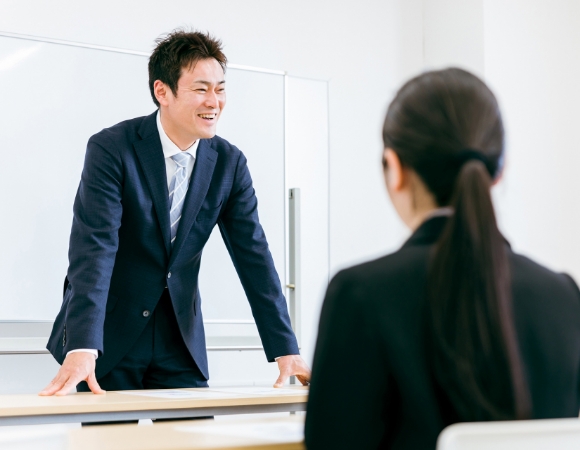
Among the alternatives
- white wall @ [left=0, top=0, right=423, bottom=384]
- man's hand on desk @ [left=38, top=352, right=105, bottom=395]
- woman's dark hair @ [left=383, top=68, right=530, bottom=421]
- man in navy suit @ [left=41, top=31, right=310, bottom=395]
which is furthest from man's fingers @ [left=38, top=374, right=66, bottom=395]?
white wall @ [left=0, top=0, right=423, bottom=384]

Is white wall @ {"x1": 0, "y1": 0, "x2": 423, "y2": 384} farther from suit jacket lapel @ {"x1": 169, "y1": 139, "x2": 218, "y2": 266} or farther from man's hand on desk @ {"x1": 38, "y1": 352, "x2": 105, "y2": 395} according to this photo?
man's hand on desk @ {"x1": 38, "y1": 352, "x2": 105, "y2": 395}

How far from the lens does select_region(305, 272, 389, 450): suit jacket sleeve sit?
811 millimetres

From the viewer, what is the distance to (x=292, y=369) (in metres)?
2.05

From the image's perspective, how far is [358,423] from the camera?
0.82 metres

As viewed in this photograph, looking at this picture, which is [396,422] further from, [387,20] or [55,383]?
[387,20]

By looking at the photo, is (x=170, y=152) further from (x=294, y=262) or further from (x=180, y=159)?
(x=294, y=262)

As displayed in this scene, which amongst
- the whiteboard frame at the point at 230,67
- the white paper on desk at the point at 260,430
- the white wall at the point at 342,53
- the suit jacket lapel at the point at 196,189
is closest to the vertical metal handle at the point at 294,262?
the whiteboard frame at the point at 230,67

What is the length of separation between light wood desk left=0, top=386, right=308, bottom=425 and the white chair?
2.87ft

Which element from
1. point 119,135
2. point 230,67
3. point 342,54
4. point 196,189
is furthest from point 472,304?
point 342,54

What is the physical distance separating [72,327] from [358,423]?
115cm

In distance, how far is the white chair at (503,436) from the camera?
0.72m

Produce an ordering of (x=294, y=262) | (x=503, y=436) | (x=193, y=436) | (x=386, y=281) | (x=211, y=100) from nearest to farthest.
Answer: (x=503, y=436) → (x=386, y=281) → (x=193, y=436) → (x=211, y=100) → (x=294, y=262)

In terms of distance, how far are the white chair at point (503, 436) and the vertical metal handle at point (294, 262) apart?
99.6 inches

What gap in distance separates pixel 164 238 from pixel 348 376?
1292mm
